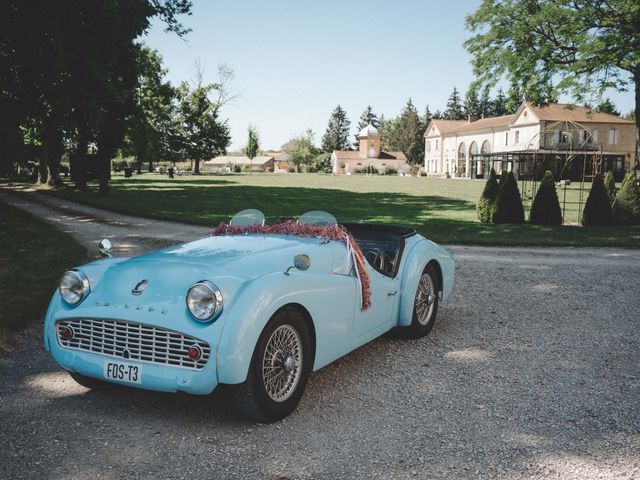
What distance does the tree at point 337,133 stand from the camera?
14988 cm

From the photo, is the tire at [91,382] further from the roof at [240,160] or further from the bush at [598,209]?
the roof at [240,160]

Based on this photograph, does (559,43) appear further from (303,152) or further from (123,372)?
(303,152)

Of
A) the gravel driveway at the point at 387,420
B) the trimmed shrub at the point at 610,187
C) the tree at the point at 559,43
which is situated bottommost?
the gravel driveway at the point at 387,420

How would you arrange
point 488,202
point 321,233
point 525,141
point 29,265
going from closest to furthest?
point 321,233 < point 29,265 < point 488,202 < point 525,141

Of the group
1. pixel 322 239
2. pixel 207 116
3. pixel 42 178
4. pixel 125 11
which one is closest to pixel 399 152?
pixel 207 116

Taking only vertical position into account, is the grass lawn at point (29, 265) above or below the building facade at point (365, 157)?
below

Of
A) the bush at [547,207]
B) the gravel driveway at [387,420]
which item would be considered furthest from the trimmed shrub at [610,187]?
the gravel driveway at [387,420]

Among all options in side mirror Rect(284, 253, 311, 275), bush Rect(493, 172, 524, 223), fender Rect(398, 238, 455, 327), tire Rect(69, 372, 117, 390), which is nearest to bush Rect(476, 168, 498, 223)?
bush Rect(493, 172, 524, 223)

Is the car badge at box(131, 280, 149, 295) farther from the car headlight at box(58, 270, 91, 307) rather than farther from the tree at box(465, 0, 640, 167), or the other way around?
the tree at box(465, 0, 640, 167)

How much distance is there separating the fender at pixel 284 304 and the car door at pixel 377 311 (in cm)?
17

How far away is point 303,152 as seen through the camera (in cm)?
12375

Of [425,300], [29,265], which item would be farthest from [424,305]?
[29,265]

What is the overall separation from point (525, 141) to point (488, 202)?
5967cm

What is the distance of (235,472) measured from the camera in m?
3.34
